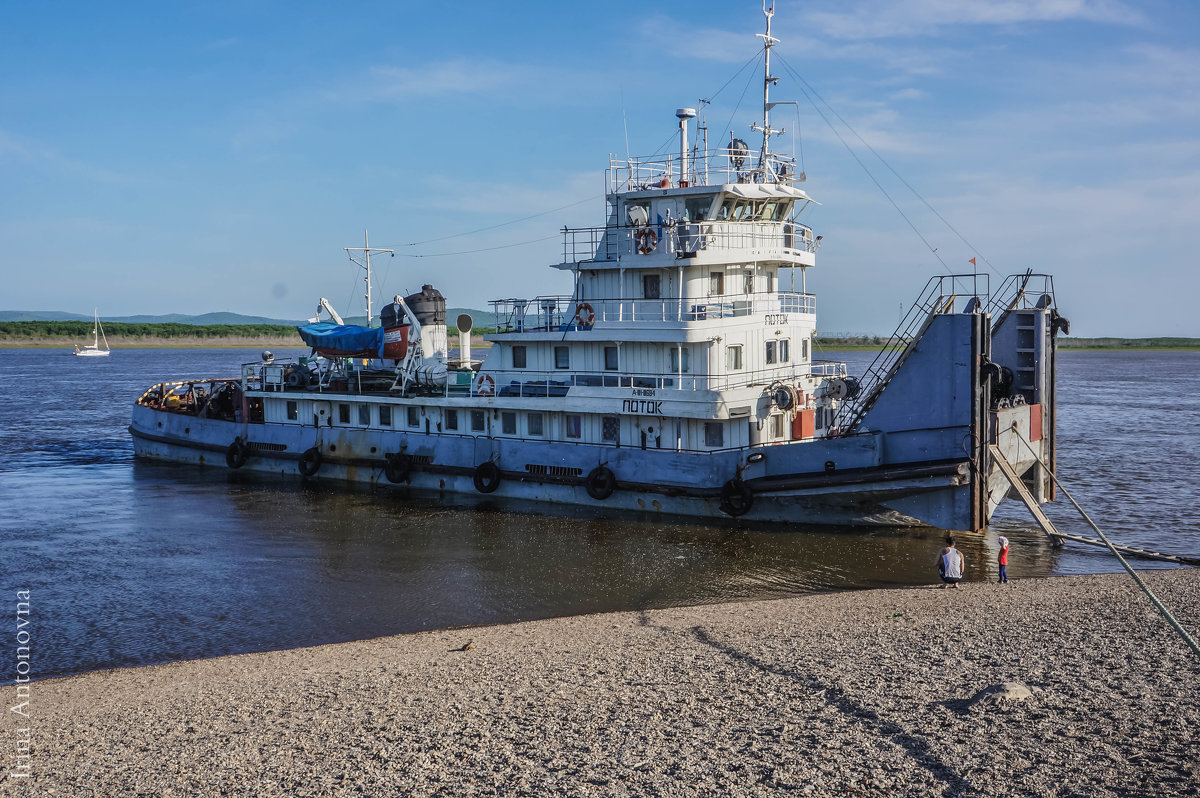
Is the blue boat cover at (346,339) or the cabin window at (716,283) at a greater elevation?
the cabin window at (716,283)

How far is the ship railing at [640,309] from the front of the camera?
2123 centimetres

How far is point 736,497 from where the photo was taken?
66.6 feet

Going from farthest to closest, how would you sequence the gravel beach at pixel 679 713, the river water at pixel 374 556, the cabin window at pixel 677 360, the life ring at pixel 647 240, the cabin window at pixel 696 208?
1. the cabin window at pixel 696 208
2. the life ring at pixel 647 240
3. the cabin window at pixel 677 360
4. the river water at pixel 374 556
5. the gravel beach at pixel 679 713

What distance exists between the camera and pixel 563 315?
75.8 ft

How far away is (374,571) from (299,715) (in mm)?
8252

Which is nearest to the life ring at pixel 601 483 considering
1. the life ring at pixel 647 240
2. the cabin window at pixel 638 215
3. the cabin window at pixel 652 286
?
the cabin window at pixel 652 286

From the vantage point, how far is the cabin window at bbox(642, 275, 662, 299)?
21.8 m

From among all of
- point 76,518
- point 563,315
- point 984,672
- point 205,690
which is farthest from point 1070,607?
point 76,518

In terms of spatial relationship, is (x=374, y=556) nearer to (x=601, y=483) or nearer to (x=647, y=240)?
(x=601, y=483)

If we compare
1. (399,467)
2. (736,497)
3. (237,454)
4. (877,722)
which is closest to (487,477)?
(399,467)

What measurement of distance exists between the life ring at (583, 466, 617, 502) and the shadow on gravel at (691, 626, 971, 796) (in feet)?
32.5

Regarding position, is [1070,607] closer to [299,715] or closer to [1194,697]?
[1194,697]

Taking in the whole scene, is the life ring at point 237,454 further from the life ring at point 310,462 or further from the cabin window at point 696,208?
the cabin window at point 696,208

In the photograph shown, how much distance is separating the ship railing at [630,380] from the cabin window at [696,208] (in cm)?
387
